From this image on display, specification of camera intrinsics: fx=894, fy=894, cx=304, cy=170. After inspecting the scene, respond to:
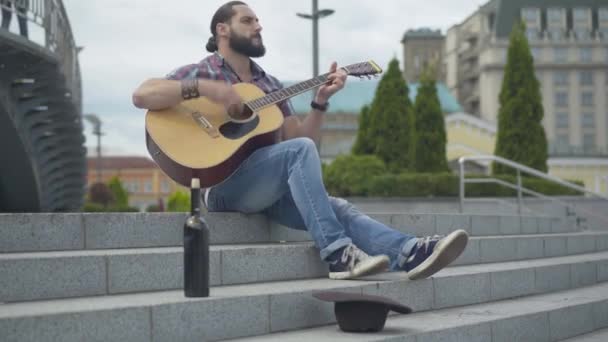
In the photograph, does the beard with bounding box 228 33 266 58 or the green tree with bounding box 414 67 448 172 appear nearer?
the beard with bounding box 228 33 266 58

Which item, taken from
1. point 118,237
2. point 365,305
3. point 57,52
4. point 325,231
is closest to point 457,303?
point 325,231

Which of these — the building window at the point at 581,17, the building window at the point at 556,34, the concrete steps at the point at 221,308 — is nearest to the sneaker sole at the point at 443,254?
the concrete steps at the point at 221,308

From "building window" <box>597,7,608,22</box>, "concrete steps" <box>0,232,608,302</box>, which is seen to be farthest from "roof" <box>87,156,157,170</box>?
"concrete steps" <box>0,232,608,302</box>

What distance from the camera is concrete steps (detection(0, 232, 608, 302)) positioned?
13.3 feet

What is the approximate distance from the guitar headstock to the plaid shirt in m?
0.47

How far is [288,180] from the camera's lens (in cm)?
514

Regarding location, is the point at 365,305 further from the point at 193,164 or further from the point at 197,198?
the point at 193,164

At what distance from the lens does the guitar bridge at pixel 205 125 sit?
17.2ft

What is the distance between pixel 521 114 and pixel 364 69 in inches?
990

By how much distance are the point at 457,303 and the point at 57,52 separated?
9.80 m

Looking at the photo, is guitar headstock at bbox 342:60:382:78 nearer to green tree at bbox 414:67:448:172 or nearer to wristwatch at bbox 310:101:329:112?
wristwatch at bbox 310:101:329:112

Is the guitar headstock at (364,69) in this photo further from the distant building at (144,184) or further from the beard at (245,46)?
the distant building at (144,184)

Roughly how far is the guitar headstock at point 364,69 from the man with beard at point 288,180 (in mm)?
142

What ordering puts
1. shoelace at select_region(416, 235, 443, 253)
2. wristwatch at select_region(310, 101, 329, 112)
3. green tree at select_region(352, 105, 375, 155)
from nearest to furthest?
1. shoelace at select_region(416, 235, 443, 253)
2. wristwatch at select_region(310, 101, 329, 112)
3. green tree at select_region(352, 105, 375, 155)
